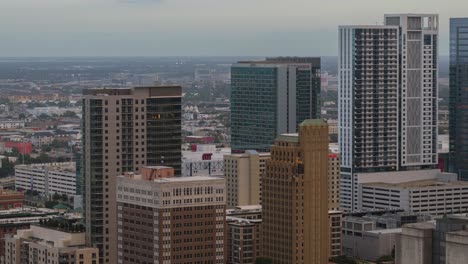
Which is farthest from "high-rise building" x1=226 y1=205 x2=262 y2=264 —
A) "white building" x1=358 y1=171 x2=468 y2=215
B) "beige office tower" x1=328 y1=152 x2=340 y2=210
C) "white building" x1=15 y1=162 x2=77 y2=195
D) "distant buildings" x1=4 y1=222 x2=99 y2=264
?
"white building" x1=15 y1=162 x2=77 y2=195

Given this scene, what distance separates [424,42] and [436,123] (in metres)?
5.43

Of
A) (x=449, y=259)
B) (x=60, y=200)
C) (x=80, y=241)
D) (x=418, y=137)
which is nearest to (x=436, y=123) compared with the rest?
(x=418, y=137)

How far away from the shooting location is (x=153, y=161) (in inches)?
2304

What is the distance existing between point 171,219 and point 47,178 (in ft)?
167

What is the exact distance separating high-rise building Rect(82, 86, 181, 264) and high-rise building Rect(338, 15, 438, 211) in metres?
25.5

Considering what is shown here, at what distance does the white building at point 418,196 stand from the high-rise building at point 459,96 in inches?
317

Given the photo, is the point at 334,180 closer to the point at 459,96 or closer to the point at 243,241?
the point at 243,241

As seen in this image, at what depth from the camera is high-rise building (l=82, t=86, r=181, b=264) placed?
186ft

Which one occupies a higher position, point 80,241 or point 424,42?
point 424,42

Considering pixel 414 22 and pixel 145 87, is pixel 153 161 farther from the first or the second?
pixel 414 22

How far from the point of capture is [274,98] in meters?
87.3

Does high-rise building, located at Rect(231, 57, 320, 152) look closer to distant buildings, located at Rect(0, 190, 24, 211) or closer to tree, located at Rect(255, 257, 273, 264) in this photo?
distant buildings, located at Rect(0, 190, 24, 211)

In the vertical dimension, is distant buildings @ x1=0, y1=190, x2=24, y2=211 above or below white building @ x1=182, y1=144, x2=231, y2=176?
below

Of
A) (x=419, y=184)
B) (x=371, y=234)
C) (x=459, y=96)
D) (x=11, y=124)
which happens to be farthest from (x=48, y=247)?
(x=11, y=124)
